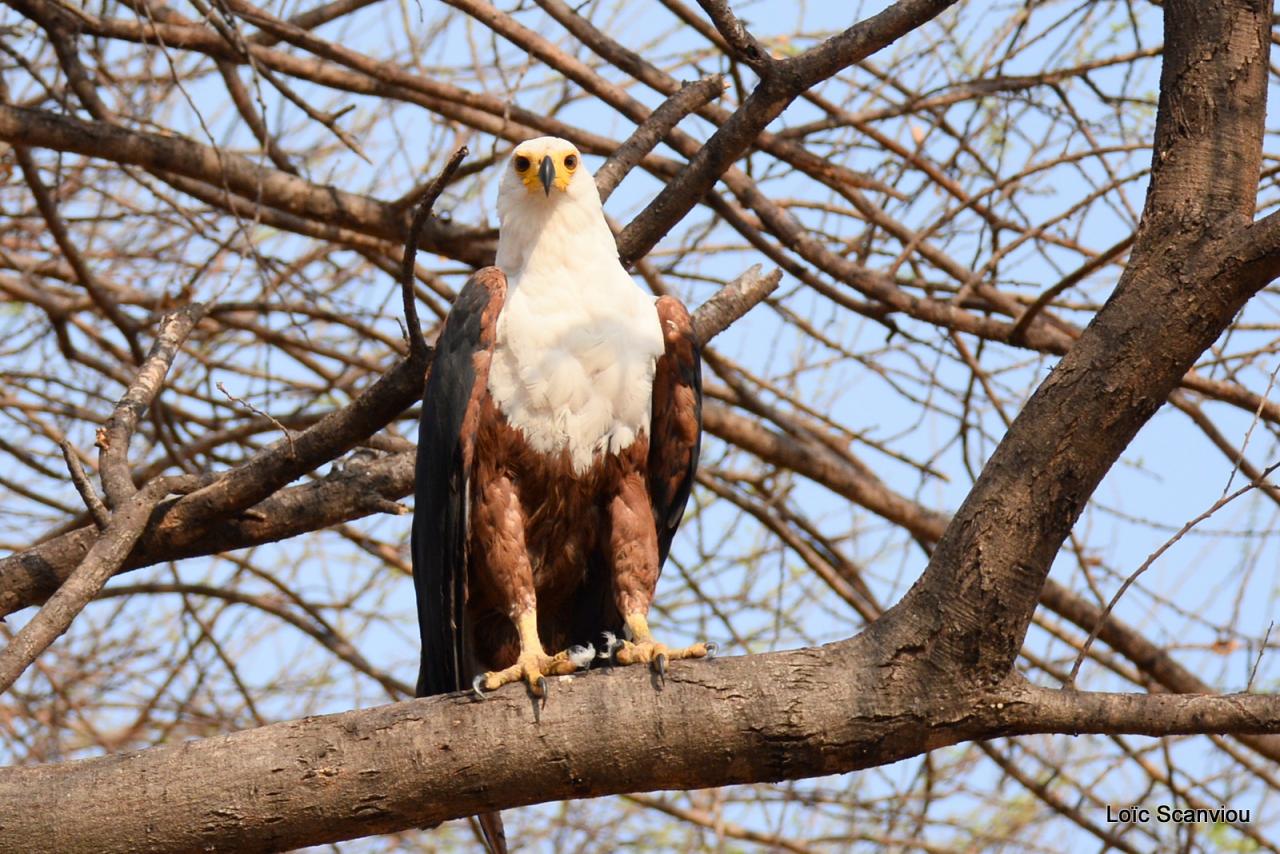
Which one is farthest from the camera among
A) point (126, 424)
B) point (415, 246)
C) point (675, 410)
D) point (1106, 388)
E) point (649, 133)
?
point (649, 133)

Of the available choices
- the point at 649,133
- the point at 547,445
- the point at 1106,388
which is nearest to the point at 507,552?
the point at 547,445

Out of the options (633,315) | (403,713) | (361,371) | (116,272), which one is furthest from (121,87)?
(403,713)

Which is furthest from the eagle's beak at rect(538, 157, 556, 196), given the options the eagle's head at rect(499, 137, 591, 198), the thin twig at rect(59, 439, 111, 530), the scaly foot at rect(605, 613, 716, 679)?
the thin twig at rect(59, 439, 111, 530)

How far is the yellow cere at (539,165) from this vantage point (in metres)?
4.14

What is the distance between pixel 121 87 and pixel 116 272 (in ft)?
2.97

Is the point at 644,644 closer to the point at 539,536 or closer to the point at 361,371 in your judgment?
the point at 539,536

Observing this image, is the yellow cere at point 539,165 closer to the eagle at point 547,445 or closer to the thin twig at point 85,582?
the eagle at point 547,445

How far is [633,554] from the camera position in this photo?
12.8 ft

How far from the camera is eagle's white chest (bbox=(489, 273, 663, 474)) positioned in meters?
3.86

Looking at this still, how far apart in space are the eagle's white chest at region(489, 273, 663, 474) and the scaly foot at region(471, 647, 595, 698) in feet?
1.73

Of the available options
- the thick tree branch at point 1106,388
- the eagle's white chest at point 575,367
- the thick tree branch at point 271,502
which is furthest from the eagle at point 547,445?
the thick tree branch at point 1106,388

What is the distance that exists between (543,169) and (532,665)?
1500 mm

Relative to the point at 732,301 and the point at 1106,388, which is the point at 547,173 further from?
the point at 1106,388

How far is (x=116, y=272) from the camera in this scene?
21.2 ft
